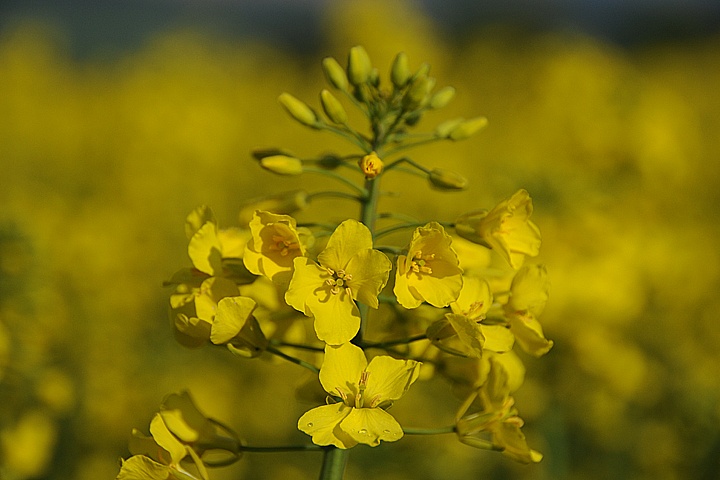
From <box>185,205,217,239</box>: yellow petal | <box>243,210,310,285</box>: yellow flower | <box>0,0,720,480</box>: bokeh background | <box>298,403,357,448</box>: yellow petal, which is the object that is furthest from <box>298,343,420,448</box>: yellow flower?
<box>0,0,720,480</box>: bokeh background

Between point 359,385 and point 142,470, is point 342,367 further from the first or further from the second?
point 142,470

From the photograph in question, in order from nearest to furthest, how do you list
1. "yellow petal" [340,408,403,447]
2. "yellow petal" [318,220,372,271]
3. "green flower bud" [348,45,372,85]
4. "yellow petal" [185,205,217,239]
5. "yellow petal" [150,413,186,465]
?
"yellow petal" [340,408,403,447], "yellow petal" [318,220,372,271], "yellow petal" [150,413,186,465], "yellow petal" [185,205,217,239], "green flower bud" [348,45,372,85]

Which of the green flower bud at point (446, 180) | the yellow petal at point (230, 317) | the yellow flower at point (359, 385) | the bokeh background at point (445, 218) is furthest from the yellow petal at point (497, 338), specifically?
the bokeh background at point (445, 218)


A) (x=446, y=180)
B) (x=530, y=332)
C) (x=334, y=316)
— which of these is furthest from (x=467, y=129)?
(x=334, y=316)

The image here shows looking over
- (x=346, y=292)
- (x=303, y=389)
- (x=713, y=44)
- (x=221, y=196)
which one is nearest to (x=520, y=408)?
(x=303, y=389)

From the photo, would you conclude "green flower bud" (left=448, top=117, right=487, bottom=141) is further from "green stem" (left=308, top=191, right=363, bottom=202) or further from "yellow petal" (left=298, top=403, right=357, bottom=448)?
"yellow petal" (left=298, top=403, right=357, bottom=448)

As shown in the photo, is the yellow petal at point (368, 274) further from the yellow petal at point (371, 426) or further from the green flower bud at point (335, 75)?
the green flower bud at point (335, 75)
